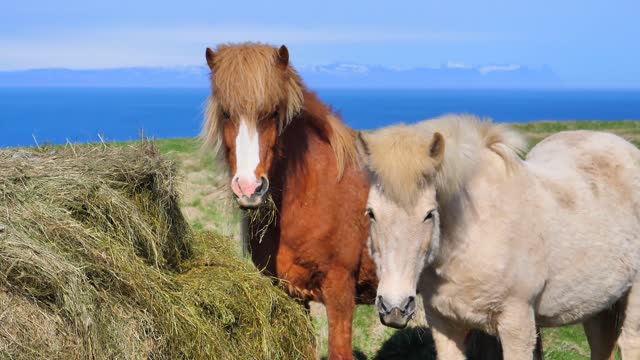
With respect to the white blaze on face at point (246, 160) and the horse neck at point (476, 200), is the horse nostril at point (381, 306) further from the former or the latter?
the white blaze on face at point (246, 160)

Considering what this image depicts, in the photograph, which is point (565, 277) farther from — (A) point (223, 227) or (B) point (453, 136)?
(A) point (223, 227)

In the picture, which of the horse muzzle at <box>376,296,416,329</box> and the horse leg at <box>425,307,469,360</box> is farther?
the horse leg at <box>425,307,469,360</box>

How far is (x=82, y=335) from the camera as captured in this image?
11.9 ft

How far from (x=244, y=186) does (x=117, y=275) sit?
81cm

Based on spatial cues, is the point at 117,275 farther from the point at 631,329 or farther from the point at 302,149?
the point at 631,329

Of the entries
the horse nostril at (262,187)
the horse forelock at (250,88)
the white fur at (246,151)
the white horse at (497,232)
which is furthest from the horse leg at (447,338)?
the horse forelock at (250,88)

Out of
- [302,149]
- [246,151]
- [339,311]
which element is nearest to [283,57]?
[302,149]

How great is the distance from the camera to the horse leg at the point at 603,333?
202 inches

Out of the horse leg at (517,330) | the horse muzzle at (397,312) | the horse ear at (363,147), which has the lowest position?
the horse leg at (517,330)

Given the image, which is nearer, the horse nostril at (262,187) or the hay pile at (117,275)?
the hay pile at (117,275)

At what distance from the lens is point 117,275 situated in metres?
3.92

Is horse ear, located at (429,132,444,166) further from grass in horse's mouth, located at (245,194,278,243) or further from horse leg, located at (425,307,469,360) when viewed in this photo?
grass in horse's mouth, located at (245,194,278,243)

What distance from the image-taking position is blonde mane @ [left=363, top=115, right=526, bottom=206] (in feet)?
11.6

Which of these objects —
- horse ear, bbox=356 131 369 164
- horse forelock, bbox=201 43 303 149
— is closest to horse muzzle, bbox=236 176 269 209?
horse forelock, bbox=201 43 303 149
